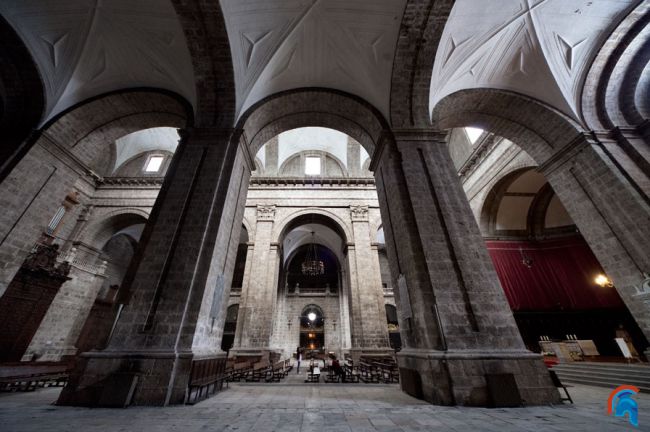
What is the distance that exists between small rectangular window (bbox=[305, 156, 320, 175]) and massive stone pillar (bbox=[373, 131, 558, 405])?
9.79 metres

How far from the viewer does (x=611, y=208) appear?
6215 millimetres

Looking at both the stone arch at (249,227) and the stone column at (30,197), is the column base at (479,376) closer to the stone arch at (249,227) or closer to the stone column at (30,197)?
the stone column at (30,197)

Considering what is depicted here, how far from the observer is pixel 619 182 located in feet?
20.3

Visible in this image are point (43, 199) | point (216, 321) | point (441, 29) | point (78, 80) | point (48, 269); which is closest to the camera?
point (216, 321)

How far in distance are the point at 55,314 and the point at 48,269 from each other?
89.9 inches

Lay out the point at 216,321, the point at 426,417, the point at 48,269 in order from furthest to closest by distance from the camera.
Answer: the point at 48,269, the point at 216,321, the point at 426,417

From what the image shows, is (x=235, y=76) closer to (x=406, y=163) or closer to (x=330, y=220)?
(x=406, y=163)

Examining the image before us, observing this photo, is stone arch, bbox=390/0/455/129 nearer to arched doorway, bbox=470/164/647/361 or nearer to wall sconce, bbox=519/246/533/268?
arched doorway, bbox=470/164/647/361

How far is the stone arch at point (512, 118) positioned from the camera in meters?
7.41

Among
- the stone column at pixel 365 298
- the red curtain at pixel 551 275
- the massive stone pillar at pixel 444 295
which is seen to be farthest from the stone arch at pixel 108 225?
the red curtain at pixel 551 275

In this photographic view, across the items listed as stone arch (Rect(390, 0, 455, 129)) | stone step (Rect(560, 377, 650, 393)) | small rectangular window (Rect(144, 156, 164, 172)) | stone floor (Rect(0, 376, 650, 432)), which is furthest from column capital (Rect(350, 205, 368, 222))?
small rectangular window (Rect(144, 156, 164, 172))

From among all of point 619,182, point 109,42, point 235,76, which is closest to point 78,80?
point 109,42

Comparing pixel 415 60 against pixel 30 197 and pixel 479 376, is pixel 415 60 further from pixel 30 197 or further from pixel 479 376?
pixel 30 197

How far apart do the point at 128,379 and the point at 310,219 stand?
11871 mm
